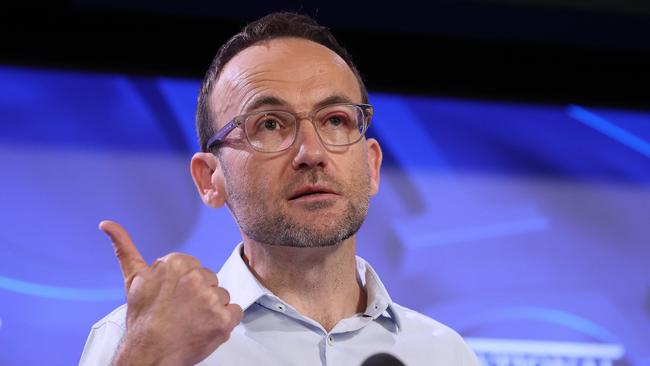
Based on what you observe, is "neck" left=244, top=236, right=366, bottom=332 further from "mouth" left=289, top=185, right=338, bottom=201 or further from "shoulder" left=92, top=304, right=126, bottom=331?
"shoulder" left=92, top=304, right=126, bottom=331

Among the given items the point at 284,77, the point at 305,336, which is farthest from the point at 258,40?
the point at 305,336

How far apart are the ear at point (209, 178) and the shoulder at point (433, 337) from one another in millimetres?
577

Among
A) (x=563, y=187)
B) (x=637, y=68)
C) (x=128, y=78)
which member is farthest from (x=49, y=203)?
(x=637, y=68)

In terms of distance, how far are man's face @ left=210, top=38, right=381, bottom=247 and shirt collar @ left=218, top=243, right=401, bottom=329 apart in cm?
10

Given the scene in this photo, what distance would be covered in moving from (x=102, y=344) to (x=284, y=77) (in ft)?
2.73

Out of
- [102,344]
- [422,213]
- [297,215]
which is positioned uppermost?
[422,213]

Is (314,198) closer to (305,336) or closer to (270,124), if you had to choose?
(270,124)

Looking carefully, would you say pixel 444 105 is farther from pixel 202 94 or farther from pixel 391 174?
pixel 202 94

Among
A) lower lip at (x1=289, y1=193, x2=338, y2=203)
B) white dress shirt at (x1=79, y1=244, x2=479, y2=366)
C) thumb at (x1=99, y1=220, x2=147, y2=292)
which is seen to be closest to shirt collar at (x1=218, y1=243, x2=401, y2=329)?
white dress shirt at (x1=79, y1=244, x2=479, y2=366)

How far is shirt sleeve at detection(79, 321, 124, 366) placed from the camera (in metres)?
1.90

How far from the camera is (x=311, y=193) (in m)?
2.11

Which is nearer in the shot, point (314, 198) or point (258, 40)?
point (314, 198)

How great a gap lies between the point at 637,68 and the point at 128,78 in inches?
99.5

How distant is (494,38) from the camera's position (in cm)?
405
